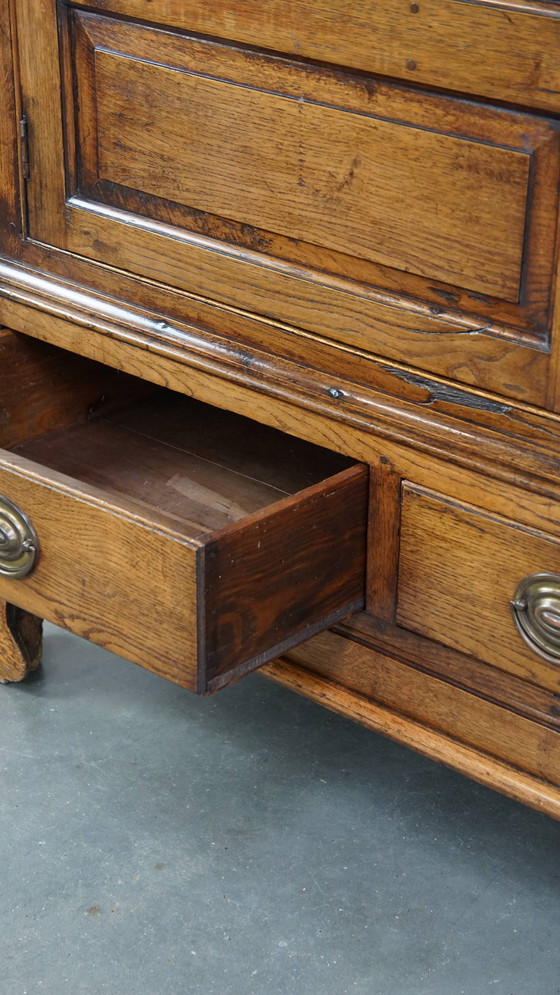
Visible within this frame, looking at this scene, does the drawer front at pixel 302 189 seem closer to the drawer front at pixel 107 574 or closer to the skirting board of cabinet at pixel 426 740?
the drawer front at pixel 107 574

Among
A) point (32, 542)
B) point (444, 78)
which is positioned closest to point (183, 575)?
point (32, 542)

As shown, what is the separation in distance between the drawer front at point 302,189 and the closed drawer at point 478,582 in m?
0.12

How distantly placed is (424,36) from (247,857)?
2.48 feet

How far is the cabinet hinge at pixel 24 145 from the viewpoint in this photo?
139cm

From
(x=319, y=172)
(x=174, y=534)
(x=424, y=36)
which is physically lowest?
(x=174, y=534)

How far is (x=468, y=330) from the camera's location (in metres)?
1.10

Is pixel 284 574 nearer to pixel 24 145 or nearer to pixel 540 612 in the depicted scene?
pixel 540 612

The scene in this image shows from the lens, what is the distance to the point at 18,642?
5.11ft

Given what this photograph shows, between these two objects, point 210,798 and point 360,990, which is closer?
point 360,990

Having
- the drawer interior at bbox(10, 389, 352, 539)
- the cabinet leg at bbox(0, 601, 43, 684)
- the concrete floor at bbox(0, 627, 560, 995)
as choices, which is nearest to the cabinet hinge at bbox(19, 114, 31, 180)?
the drawer interior at bbox(10, 389, 352, 539)

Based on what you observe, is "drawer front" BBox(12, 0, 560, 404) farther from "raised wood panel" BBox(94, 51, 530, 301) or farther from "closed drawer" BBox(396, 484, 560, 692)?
"closed drawer" BBox(396, 484, 560, 692)

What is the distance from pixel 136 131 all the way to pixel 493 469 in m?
0.47

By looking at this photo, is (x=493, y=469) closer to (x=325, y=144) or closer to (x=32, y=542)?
(x=325, y=144)

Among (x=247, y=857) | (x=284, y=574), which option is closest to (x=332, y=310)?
(x=284, y=574)
